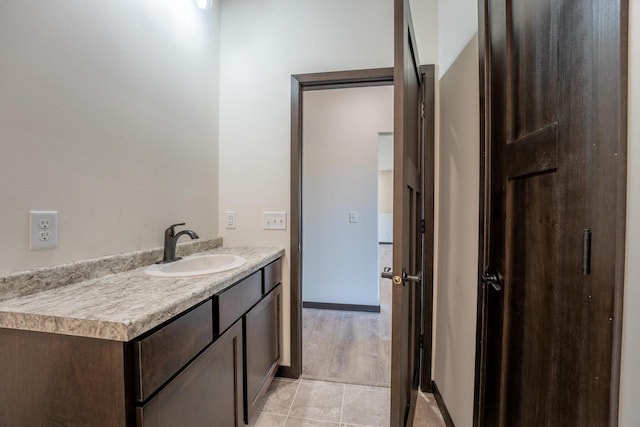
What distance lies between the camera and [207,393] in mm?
1030

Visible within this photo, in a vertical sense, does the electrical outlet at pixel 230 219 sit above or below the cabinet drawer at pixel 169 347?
above

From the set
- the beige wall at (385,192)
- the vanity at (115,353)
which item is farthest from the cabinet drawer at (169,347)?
the beige wall at (385,192)

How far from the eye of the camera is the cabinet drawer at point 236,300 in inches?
42.9

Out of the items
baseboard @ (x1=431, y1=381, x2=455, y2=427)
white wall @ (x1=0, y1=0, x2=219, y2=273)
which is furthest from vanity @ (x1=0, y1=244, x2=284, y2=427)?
baseboard @ (x1=431, y1=381, x2=455, y2=427)

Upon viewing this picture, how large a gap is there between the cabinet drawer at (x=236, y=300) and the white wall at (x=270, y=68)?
0.46 meters

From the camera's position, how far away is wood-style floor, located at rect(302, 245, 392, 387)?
1.94 m

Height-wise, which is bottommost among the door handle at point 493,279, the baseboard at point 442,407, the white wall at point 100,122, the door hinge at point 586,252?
the baseboard at point 442,407

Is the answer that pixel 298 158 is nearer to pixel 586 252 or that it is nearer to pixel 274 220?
pixel 274 220

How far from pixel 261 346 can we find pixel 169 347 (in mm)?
824

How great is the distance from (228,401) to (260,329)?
389mm

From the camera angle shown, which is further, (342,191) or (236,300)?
(342,191)

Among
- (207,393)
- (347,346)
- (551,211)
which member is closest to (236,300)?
(207,393)

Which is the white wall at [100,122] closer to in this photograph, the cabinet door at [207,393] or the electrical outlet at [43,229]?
the electrical outlet at [43,229]

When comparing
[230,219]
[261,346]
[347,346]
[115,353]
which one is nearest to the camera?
[115,353]
